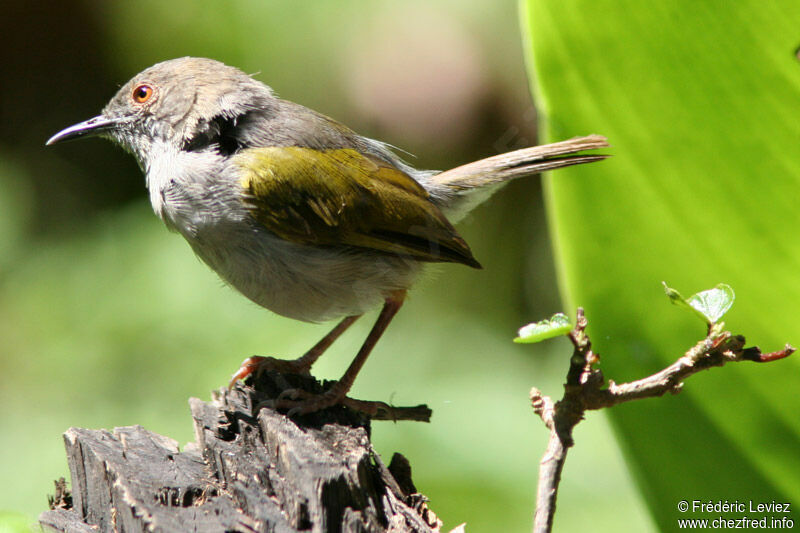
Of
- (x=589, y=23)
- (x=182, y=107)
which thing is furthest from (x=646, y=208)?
(x=182, y=107)

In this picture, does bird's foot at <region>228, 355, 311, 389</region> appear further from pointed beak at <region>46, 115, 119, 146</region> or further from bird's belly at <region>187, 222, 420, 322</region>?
pointed beak at <region>46, 115, 119, 146</region>

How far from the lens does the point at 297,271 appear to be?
334 cm

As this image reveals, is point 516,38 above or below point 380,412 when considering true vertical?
above

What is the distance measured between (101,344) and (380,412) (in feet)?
9.76

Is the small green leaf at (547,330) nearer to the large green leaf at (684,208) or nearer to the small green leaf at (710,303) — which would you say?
the small green leaf at (710,303)

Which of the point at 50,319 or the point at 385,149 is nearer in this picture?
the point at 385,149

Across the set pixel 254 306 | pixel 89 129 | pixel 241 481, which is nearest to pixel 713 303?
pixel 241 481

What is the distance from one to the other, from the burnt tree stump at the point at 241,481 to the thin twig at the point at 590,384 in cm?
48

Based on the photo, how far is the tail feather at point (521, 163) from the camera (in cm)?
302

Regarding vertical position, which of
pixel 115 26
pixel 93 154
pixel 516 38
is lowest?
pixel 93 154

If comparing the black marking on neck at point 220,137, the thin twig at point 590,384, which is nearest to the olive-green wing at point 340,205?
the black marking on neck at point 220,137

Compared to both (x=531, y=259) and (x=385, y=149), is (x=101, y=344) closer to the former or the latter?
(x=385, y=149)

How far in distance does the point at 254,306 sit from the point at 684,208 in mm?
2900

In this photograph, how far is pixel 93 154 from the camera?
22.0 feet
